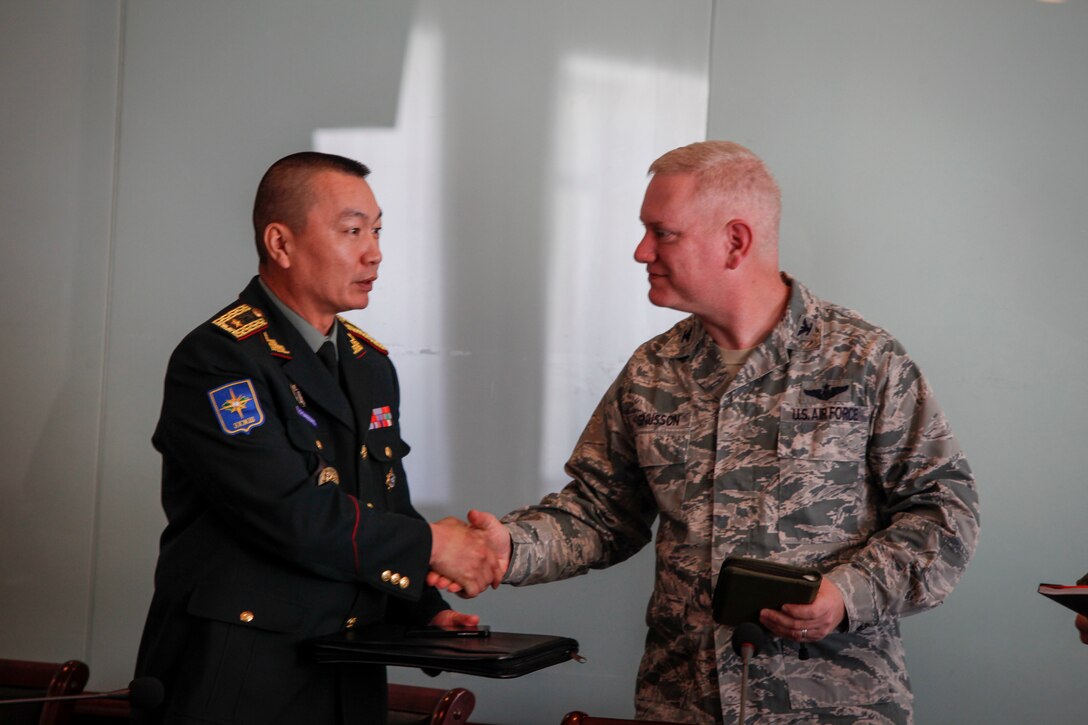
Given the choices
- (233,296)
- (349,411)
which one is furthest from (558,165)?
(349,411)

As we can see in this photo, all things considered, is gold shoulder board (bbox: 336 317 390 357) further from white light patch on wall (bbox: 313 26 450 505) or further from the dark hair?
white light patch on wall (bbox: 313 26 450 505)

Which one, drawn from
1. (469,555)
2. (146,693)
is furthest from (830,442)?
(146,693)

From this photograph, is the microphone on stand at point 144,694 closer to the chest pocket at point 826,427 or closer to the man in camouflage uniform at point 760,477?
the man in camouflage uniform at point 760,477

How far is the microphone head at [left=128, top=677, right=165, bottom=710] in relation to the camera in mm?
1614

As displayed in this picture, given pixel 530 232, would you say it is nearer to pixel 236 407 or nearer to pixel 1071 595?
pixel 236 407

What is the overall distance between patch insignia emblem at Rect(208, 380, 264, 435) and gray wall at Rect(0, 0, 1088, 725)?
1411 millimetres

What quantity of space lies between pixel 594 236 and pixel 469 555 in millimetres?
1345

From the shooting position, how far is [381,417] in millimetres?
2350

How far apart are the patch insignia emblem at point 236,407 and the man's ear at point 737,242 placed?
979mm

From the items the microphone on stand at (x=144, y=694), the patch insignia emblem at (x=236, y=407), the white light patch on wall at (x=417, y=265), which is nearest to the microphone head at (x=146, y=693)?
the microphone on stand at (x=144, y=694)

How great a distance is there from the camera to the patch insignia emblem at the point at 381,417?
91.4 inches

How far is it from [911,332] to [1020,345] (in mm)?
294

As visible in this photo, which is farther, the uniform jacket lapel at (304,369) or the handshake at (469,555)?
the handshake at (469,555)

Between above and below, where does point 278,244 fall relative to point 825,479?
above
